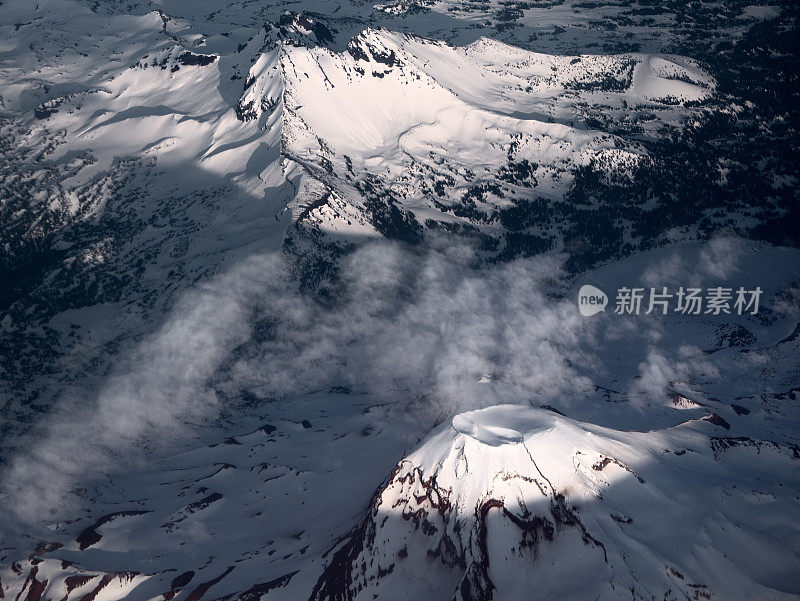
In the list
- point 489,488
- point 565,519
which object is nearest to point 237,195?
point 489,488

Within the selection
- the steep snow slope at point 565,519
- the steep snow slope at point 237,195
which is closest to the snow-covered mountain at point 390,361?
the steep snow slope at point 565,519

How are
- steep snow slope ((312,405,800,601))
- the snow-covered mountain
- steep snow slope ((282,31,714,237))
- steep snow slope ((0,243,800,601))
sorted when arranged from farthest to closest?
1. steep snow slope ((282,31,714,237))
2. the snow-covered mountain
3. steep snow slope ((0,243,800,601))
4. steep snow slope ((312,405,800,601))

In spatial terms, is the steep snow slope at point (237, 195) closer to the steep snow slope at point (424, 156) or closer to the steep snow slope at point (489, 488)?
the steep snow slope at point (424, 156)

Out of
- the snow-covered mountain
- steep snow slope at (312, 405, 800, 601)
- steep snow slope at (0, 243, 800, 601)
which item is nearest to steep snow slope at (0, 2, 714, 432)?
the snow-covered mountain

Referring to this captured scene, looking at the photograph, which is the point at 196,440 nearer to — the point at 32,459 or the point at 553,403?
the point at 32,459

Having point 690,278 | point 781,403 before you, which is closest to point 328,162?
point 690,278

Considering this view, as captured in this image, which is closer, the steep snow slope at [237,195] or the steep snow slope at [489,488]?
the steep snow slope at [489,488]

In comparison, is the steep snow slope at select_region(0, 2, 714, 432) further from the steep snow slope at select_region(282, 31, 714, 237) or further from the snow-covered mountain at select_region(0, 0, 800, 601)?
the snow-covered mountain at select_region(0, 0, 800, 601)

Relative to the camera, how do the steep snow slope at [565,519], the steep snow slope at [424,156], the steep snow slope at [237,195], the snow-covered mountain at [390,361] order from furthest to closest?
the steep snow slope at [424,156] < the steep snow slope at [237,195] < the snow-covered mountain at [390,361] < the steep snow slope at [565,519]
